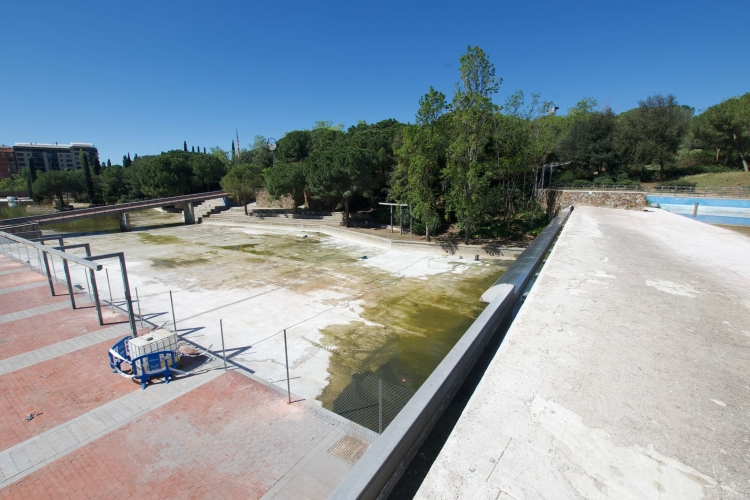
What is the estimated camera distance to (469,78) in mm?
21703

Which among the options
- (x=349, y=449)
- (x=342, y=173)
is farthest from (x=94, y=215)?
(x=349, y=449)

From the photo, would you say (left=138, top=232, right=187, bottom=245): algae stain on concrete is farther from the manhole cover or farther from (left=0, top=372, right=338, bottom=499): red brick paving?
the manhole cover

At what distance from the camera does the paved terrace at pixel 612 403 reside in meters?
2.44

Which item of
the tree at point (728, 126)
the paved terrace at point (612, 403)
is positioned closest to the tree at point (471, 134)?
the paved terrace at point (612, 403)

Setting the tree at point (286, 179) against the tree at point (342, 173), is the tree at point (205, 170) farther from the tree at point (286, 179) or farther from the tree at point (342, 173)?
the tree at point (342, 173)

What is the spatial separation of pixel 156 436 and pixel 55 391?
3238mm

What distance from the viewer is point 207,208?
145 feet

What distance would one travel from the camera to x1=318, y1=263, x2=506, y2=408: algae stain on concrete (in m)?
9.00

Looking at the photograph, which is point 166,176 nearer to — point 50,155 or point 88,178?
point 88,178

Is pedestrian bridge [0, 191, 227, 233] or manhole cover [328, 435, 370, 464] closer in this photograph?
manhole cover [328, 435, 370, 464]

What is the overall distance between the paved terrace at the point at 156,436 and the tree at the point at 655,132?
42.1 meters

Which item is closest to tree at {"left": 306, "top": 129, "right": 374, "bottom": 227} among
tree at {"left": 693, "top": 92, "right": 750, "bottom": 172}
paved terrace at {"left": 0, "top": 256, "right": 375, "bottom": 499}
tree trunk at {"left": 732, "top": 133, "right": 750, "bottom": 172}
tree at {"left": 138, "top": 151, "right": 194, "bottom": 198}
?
paved terrace at {"left": 0, "top": 256, "right": 375, "bottom": 499}

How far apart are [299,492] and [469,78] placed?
23.5 metres

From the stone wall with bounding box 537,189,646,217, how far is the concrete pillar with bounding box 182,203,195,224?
3945 cm
